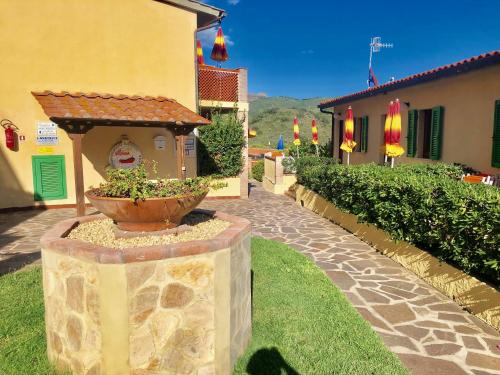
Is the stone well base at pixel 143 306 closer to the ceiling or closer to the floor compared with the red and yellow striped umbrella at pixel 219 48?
closer to the floor

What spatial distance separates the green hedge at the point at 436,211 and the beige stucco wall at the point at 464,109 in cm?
72

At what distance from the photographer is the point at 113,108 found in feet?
35.4

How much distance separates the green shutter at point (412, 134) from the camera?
1190 centimetres

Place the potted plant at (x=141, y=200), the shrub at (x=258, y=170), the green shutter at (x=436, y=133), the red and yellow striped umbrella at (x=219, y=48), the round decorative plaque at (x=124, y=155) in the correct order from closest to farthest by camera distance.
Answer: the potted plant at (x=141, y=200) → the green shutter at (x=436, y=133) → the round decorative plaque at (x=124, y=155) → the red and yellow striped umbrella at (x=219, y=48) → the shrub at (x=258, y=170)

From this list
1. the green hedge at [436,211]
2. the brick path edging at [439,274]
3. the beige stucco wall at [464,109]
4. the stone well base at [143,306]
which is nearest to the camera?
the stone well base at [143,306]

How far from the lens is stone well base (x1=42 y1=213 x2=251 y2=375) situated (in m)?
2.98

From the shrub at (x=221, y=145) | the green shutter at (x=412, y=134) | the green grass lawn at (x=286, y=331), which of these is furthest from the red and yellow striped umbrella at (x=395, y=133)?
the shrub at (x=221, y=145)

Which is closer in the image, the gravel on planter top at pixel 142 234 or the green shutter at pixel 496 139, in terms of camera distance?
the gravel on planter top at pixel 142 234

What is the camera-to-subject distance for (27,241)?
8.20m

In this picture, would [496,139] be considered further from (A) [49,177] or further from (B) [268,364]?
(A) [49,177]

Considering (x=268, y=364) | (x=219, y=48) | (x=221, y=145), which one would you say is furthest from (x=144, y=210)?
(x=219, y=48)

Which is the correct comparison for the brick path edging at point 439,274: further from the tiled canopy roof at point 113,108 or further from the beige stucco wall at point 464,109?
the tiled canopy roof at point 113,108

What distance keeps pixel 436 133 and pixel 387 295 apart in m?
7.29

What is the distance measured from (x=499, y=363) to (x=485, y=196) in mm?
2182
